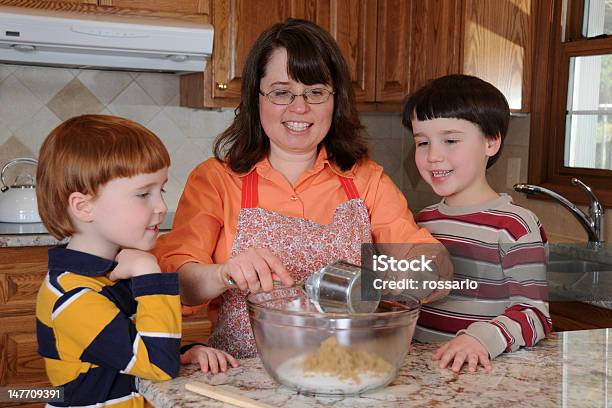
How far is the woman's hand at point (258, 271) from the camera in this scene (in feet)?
3.49

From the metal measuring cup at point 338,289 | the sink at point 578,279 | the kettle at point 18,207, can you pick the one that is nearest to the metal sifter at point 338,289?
the metal measuring cup at point 338,289

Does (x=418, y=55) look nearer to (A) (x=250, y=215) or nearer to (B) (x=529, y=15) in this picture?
(B) (x=529, y=15)

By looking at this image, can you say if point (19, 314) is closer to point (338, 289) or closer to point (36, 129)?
point (36, 129)

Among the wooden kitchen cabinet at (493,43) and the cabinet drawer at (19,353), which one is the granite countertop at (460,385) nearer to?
Answer: the cabinet drawer at (19,353)

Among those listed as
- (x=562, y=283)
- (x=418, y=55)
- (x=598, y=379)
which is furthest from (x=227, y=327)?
(x=418, y=55)

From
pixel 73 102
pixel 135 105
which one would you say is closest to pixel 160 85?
pixel 135 105

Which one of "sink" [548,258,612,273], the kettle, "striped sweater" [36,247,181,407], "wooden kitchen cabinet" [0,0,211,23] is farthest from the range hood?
"striped sweater" [36,247,181,407]

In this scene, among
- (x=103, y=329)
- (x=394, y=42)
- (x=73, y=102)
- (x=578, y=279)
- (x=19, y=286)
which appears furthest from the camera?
(x=394, y=42)

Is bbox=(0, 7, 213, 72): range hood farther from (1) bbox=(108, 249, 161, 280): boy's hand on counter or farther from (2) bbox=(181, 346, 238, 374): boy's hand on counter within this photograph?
(2) bbox=(181, 346, 238, 374): boy's hand on counter

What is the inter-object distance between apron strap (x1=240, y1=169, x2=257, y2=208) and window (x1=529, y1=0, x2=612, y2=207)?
155 cm

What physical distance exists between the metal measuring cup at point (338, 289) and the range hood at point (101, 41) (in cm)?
189

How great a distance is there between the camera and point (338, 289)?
0.98m

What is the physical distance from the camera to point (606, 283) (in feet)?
7.43

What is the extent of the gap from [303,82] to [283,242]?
32 cm
